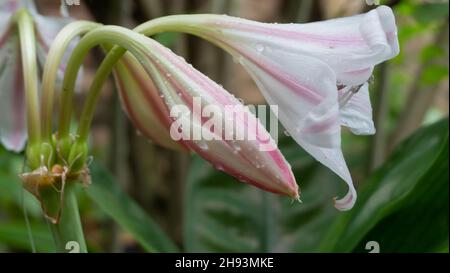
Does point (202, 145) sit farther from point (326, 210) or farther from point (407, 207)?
point (326, 210)

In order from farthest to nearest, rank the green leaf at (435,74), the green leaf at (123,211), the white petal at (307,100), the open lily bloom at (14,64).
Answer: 1. the green leaf at (435,74)
2. the green leaf at (123,211)
3. the open lily bloom at (14,64)
4. the white petal at (307,100)

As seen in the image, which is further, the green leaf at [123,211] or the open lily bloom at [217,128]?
the green leaf at [123,211]

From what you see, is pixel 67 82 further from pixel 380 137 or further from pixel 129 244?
pixel 129 244

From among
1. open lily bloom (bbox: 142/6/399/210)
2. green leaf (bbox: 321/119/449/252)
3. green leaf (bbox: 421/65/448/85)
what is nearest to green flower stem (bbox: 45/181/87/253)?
open lily bloom (bbox: 142/6/399/210)

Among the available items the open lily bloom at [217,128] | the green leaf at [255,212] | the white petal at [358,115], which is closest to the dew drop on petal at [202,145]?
the open lily bloom at [217,128]

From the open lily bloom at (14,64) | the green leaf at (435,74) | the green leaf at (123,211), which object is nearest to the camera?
the open lily bloom at (14,64)

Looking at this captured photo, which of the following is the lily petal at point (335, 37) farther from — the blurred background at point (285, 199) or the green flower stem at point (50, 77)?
the blurred background at point (285, 199)

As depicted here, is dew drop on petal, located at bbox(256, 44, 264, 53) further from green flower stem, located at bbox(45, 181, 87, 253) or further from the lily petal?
green flower stem, located at bbox(45, 181, 87, 253)

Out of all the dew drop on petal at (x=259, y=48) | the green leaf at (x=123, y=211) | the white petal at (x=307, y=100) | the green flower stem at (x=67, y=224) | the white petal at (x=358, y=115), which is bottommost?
the green leaf at (x=123, y=211)

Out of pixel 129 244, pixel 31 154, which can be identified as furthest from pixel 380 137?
pixel 129 244
